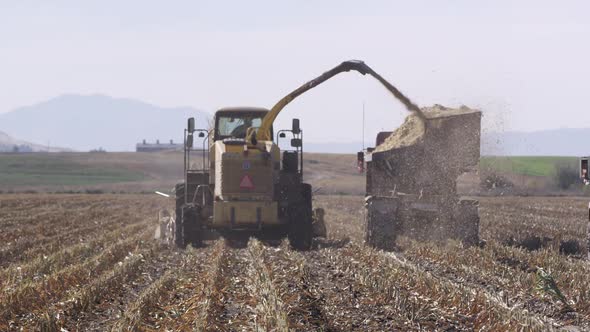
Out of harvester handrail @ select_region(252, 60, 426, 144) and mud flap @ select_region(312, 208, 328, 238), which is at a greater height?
harvester handrail @ select_region(252, 60, 426, 144)

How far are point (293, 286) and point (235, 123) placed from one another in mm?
8725

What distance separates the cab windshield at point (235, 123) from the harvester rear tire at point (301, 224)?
2.34 m

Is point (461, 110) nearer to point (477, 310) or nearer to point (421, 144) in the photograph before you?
point (421, 144)

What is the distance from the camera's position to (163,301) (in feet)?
39.9

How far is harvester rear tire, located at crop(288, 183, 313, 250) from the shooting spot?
782 inches

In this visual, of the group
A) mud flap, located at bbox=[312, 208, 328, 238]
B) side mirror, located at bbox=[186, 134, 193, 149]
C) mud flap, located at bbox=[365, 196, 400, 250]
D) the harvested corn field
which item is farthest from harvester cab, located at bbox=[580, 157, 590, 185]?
side mirror, located at bbox=[186, 134, 193, 149]

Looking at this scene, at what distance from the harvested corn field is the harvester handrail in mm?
2359

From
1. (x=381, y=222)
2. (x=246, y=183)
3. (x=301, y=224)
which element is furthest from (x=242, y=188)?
(x=381, y=222)

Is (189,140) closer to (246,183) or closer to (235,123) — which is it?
(246,183)

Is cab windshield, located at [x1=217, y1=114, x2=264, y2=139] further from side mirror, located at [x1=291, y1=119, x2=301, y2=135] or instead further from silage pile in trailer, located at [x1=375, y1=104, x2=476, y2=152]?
silage pile in trailer, located at [x1=375, y1=104, x2=476, y2=152]

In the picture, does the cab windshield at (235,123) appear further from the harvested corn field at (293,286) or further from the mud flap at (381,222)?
the mud flap at (381,222)

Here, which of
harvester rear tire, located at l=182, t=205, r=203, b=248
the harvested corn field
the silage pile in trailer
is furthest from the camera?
the silage pile in trailer

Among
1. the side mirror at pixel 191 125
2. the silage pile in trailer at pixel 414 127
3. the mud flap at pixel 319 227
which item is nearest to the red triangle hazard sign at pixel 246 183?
the side mirror at pixel 191 125

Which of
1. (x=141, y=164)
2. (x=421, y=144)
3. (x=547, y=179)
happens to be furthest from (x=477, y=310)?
(x=141, y=164)
